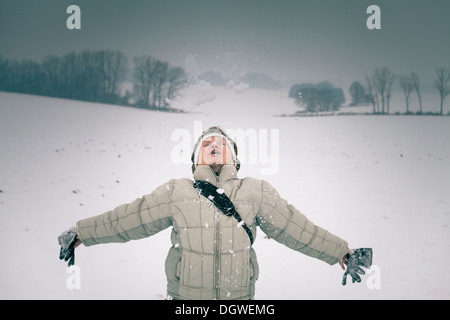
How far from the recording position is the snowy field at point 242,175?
3.81 m

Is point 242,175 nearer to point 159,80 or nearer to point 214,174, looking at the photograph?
point 159,80

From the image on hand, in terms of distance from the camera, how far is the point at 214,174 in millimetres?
2107

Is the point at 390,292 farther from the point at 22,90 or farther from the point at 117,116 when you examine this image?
the point at 22,90

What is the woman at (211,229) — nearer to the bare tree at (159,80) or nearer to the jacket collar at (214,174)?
the jacket collar at (214,174)

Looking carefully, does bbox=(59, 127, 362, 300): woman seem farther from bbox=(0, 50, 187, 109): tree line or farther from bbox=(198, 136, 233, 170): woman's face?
bbox=(0, 50, 187, 109): tree line

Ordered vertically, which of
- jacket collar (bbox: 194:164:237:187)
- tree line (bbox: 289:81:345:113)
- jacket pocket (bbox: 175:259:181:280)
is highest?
tree line (bbox: 289:81:345:113)

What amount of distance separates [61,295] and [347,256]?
2.95 metres

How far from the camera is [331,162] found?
9.37 meters

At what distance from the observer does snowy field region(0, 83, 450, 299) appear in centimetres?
381

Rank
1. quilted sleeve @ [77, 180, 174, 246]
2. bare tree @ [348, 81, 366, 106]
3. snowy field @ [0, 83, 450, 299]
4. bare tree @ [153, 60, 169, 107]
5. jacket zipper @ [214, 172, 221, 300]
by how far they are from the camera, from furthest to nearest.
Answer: bare tree @ [348, 81, 366, 106] < bare tree @ [153, 60, 169, 107] < snowy field @ [0, 83, 450, 299] < quilted sleeve @ [77, 180, 174, 246] < jacket zipper @ [214, 172, 221, 300]

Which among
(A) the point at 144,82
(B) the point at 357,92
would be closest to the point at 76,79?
(A) the point at 144,82

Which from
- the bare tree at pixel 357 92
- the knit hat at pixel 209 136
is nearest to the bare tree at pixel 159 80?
the knit hat at pixel 209 136

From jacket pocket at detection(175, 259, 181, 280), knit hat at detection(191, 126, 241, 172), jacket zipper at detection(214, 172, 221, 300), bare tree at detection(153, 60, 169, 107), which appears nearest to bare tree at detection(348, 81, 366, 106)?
bare tree at detection(153, 60, 169, 107)
